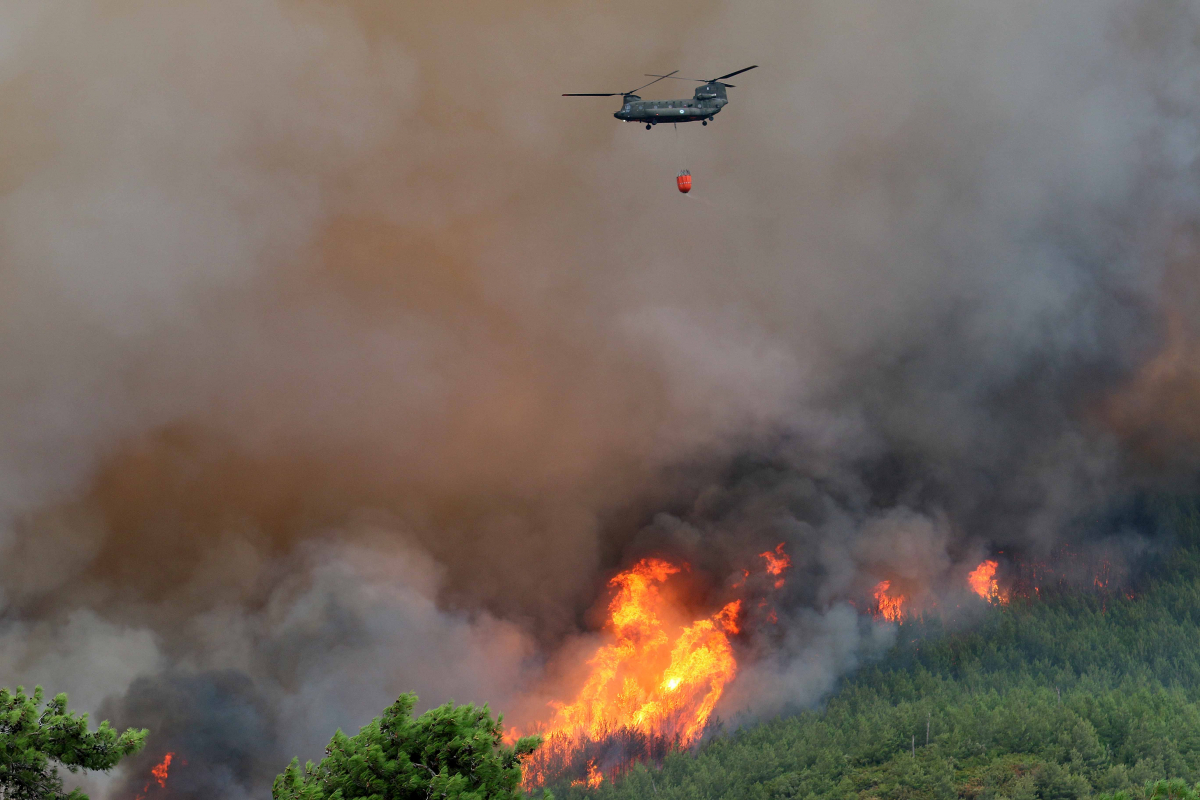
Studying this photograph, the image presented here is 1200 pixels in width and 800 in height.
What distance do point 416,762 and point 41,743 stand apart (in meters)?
17.7

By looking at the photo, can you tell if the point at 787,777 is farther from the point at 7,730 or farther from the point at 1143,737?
the point at 7,730

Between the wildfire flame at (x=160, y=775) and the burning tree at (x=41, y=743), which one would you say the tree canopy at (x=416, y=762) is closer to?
the burning tree at (x=41, y=743)

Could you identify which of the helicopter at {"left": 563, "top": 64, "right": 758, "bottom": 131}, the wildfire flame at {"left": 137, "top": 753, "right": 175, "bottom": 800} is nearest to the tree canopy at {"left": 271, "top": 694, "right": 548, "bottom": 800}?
the helicopter at {"left": 563, "top": 64, "right": 758, "bottom": 131}

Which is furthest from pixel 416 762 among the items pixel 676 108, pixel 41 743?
pixel 676 108

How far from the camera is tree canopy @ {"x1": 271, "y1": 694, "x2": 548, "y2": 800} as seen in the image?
44562mm

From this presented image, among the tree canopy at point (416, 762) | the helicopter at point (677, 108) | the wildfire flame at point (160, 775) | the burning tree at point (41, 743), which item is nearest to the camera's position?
the burning tree at point (41, 743)

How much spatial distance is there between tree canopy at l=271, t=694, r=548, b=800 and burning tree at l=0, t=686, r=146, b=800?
28.0 feet

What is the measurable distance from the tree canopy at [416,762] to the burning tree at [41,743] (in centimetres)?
855

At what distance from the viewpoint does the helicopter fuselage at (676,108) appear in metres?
103

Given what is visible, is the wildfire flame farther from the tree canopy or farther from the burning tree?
the tree canopy

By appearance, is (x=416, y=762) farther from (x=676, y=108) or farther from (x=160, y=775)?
(x=160, y=775)

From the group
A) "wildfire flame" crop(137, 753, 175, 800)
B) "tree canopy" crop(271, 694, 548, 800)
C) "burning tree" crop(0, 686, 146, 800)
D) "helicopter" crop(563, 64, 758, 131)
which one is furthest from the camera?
"wildfire flame" crop(137, 753, 175, 800)

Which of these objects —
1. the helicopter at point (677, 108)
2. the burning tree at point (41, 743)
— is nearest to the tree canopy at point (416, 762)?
the burning tree at point (41, 743)

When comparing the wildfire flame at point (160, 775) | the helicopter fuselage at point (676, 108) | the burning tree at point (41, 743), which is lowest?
the burning tree at point (41, 743)
